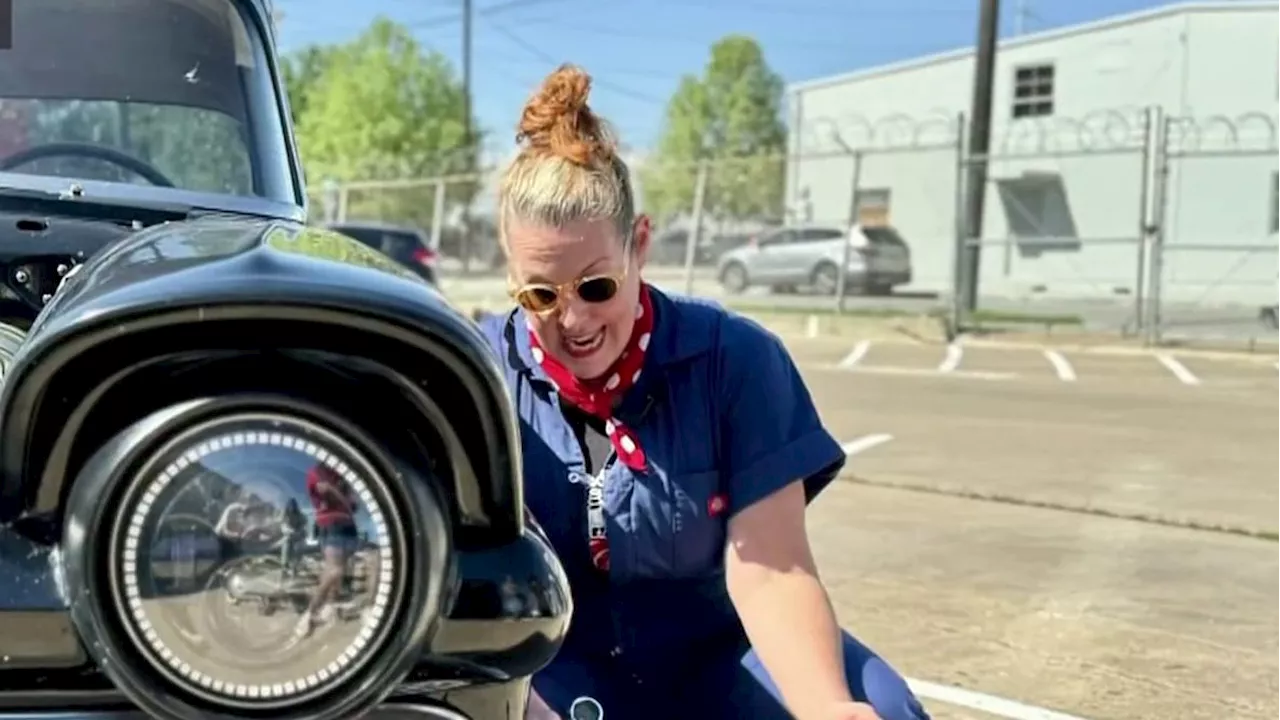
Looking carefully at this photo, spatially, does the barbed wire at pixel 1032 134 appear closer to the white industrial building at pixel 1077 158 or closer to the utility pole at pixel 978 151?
the white industrial building at pixel 1077 158

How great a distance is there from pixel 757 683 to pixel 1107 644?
2.73 metres

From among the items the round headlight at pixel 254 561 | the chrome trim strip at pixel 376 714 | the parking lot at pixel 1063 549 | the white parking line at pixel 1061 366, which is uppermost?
the round headlight at pixel 254 561

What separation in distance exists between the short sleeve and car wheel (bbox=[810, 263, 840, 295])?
22.4 metres

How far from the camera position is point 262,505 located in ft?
5.08

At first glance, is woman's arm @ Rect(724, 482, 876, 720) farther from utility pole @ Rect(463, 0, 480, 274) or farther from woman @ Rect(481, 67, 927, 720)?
utility pole @ Rect(463, 0, 480, 274)

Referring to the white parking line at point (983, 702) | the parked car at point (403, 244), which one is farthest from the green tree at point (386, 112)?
the white parking line at point (983, 702)

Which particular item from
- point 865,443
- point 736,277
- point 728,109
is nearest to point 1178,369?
point 865,443

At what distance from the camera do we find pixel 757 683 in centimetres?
273

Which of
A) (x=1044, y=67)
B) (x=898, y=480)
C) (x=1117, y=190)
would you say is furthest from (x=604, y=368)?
(x=1044, y=67)

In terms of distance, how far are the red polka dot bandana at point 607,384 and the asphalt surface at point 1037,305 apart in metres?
15.2

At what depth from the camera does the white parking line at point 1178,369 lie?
1377 cm

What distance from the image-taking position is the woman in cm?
254

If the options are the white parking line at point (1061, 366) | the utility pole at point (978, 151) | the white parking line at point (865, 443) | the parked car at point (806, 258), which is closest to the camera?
the white parking line at point (865, 443)

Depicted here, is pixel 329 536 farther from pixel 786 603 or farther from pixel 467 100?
pixel 467 100
